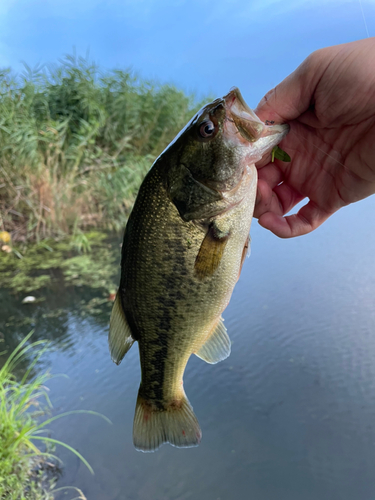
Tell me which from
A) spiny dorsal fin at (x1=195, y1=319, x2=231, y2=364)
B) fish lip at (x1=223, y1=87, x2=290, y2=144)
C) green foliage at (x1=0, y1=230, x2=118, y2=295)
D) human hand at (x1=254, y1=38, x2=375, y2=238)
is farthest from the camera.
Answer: green foliage at (x1=0, y1=230, x2=118, y2=295)

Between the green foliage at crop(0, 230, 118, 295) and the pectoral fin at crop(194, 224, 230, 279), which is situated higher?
the pectoral fin at crop(194, 224, 230, 279)

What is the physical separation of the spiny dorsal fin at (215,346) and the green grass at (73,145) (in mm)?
5775

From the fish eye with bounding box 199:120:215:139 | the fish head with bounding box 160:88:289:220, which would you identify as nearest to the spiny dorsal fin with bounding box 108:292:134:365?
the fish head with bounding box 160:88:289:220

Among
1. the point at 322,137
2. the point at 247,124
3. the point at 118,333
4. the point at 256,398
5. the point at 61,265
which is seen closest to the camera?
the point at 247,124

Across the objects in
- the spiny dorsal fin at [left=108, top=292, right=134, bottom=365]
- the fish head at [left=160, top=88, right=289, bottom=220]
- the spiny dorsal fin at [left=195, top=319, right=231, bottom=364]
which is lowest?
the spiny dorsal fin at [left=195, top=319, right=231, bottom=364]

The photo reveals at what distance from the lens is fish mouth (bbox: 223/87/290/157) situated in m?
1.10

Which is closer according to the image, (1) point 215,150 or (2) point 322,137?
(1) point 215,150

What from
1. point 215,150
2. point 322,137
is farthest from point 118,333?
point 322,137

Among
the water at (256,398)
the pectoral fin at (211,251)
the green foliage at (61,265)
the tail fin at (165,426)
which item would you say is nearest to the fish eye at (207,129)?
the pectoral fin at (211,251)

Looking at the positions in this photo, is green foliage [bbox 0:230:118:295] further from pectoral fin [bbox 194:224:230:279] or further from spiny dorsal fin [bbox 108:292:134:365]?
pectoral fin [bbox 194:224:230:279]

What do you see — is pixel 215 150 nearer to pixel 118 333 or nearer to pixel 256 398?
pixel 118 333

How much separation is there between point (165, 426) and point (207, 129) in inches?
43.3

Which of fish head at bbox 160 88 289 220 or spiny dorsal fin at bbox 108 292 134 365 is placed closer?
fish head at bbox 160 88 289 220

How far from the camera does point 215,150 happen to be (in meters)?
1.14
